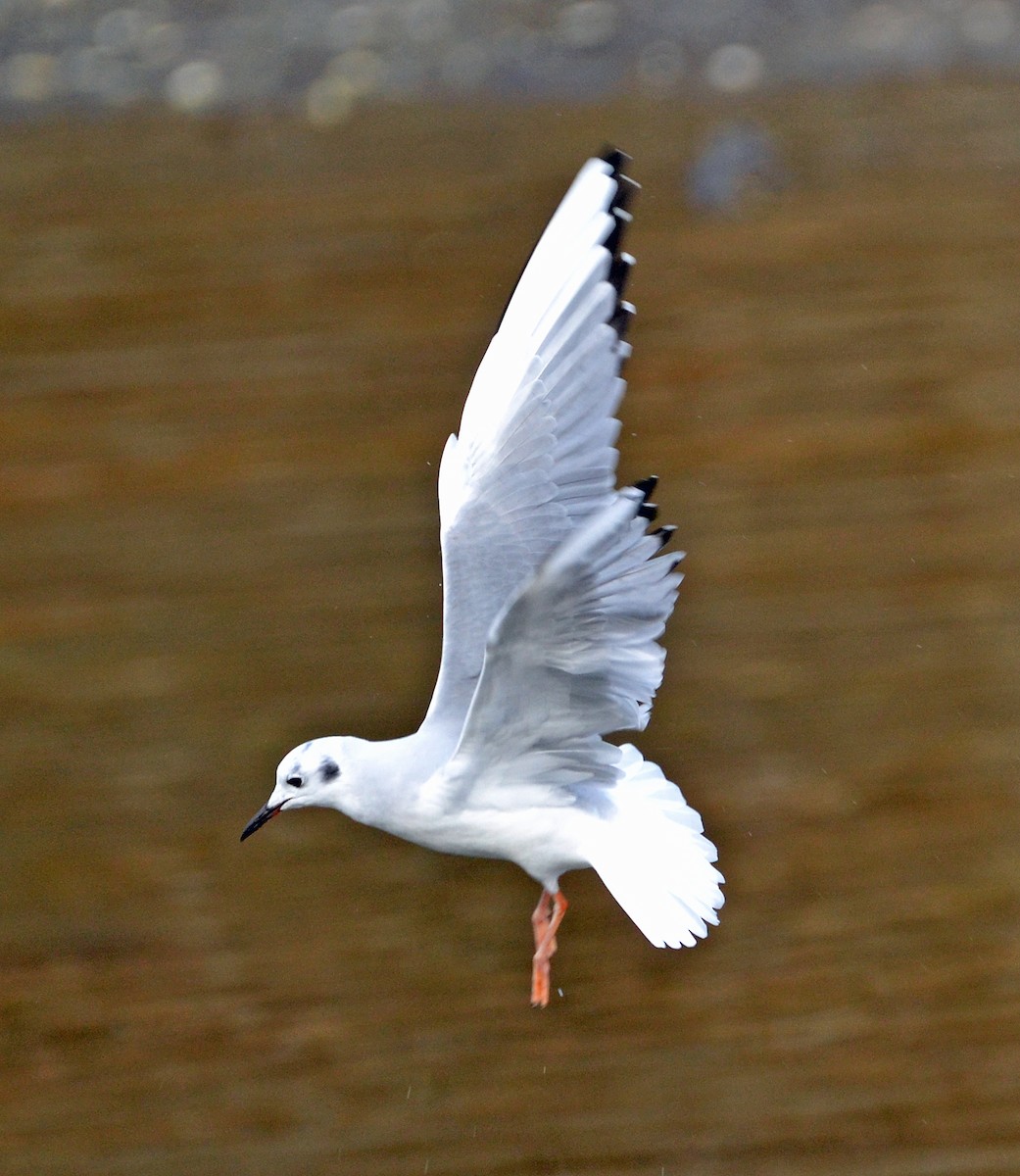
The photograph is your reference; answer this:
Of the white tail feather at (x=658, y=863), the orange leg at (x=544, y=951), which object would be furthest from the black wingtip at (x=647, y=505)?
the orange leg at (x=544, y=951)

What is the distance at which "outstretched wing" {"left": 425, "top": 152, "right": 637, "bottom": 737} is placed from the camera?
132 cm

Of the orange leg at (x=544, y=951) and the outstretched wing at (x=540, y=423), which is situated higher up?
the outstretched wing at (x=540, y=423)

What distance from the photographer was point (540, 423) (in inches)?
52.7

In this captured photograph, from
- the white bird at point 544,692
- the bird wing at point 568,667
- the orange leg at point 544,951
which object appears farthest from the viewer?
the orange leg at point 544,951

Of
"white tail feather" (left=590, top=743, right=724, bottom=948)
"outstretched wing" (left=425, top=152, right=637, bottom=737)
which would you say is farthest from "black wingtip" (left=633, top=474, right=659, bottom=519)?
"white tail feather" (left=590, top=743, right=724, bottom=948)

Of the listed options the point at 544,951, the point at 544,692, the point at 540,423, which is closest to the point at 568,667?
the point at 544,692

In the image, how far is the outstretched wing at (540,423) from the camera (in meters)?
1.32

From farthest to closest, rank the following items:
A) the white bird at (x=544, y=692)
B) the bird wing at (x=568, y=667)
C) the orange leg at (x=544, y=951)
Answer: the orange leg at (x=544, y=951) → the white bird at (x=544, y=692) → the bird wing at (x=568, y=667)

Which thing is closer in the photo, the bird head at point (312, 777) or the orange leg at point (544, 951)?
the bird head at point (312, 777)

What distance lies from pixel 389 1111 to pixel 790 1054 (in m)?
0.53

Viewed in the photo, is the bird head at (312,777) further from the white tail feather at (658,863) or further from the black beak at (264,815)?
the white tail feather at (658,863)

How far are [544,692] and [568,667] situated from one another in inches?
1.8

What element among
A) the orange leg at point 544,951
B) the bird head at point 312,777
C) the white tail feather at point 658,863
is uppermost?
the bird head at point 312,777

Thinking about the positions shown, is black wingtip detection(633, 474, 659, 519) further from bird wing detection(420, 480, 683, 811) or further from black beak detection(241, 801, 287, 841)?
black beak detection(241, 801, 287, 841)
